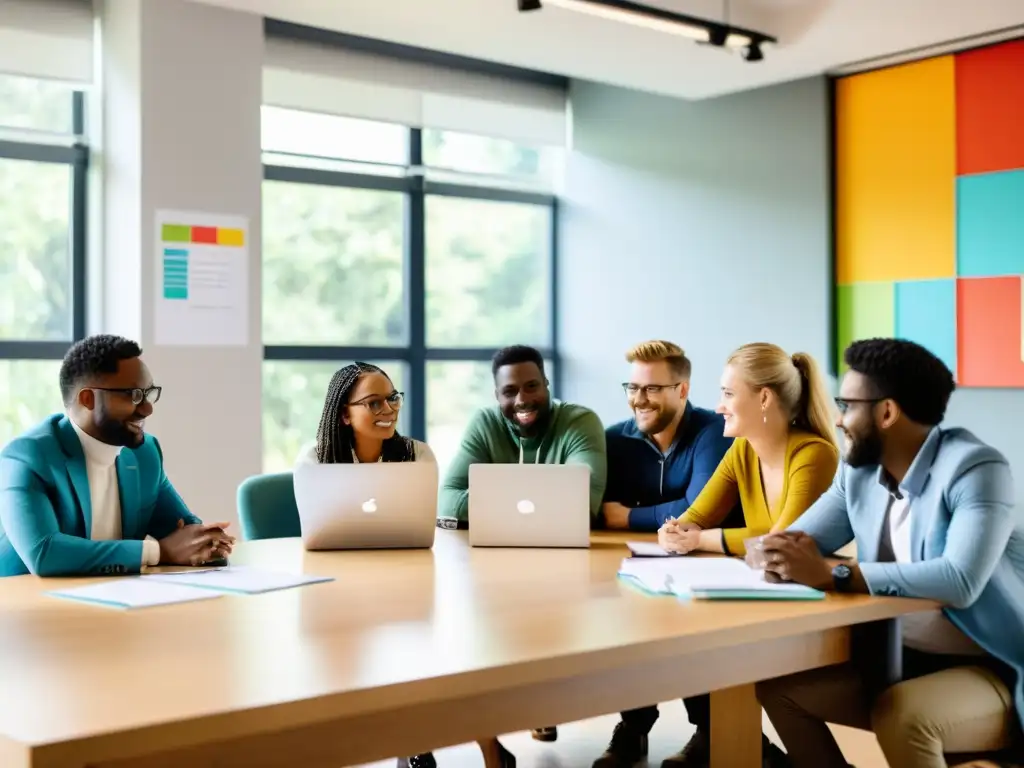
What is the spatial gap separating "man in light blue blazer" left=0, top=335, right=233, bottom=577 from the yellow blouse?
4.23 ft

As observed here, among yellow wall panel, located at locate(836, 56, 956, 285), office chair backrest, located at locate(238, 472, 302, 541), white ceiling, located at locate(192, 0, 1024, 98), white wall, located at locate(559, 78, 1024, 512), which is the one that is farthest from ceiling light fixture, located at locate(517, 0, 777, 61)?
office chair backrest, located at locate(238, 472, 302, 541)

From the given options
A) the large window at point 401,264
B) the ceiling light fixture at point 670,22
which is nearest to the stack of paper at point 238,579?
the ceiling light fixture at point 670,22

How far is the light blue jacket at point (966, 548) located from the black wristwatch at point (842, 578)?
3 centimetres

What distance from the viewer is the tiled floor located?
3.73 meters

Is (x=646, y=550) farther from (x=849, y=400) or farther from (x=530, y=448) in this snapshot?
(x=530, y=448)

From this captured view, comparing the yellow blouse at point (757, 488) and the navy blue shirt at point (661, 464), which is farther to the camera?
the navy blue shirt at point (661, 464)

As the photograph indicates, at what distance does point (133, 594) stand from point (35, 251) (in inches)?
122

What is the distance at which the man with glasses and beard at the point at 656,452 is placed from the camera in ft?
12.1

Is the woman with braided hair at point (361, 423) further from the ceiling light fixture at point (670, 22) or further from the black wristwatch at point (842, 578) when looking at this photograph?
the ceiling light fixture at point (670, 22)

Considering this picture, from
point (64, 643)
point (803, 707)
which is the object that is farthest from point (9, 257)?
point (803, 707)

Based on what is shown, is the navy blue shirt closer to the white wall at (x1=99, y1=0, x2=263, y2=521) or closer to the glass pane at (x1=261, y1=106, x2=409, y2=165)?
the white wall at (x1=99, y1=0, x2=263, y2=521)

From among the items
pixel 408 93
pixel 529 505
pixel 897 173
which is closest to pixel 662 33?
pixel 897 173

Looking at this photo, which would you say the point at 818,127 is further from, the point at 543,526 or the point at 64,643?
the point at 64,643

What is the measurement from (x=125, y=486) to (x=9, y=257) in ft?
8.24
